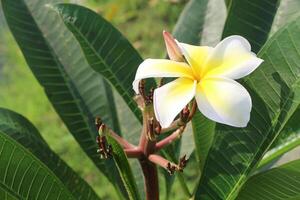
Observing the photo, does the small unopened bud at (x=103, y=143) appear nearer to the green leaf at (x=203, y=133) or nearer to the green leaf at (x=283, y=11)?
the green leaf at (x=203, y=133)

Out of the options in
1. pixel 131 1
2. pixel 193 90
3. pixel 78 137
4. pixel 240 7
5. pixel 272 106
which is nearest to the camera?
pixel 193 90

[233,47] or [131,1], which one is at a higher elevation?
[233,47]

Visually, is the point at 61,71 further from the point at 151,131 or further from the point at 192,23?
the point at 151,131

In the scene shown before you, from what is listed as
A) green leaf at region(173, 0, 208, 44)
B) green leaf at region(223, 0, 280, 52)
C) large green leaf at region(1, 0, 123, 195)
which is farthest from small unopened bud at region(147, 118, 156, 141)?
green leaf at region(173, 0, 208, 44)

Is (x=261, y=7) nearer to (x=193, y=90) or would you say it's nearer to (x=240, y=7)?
(x=240, y=7)

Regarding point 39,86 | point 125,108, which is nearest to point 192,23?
point 125,108

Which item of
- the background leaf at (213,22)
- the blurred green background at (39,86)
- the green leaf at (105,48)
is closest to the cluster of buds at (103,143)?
the green leaf at (105,48)

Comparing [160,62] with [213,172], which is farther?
[213,172]

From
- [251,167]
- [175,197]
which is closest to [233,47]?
[251,167]

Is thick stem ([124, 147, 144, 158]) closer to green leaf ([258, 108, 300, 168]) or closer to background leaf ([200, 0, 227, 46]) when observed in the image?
green leaf ([258, 108, 300, 168])
